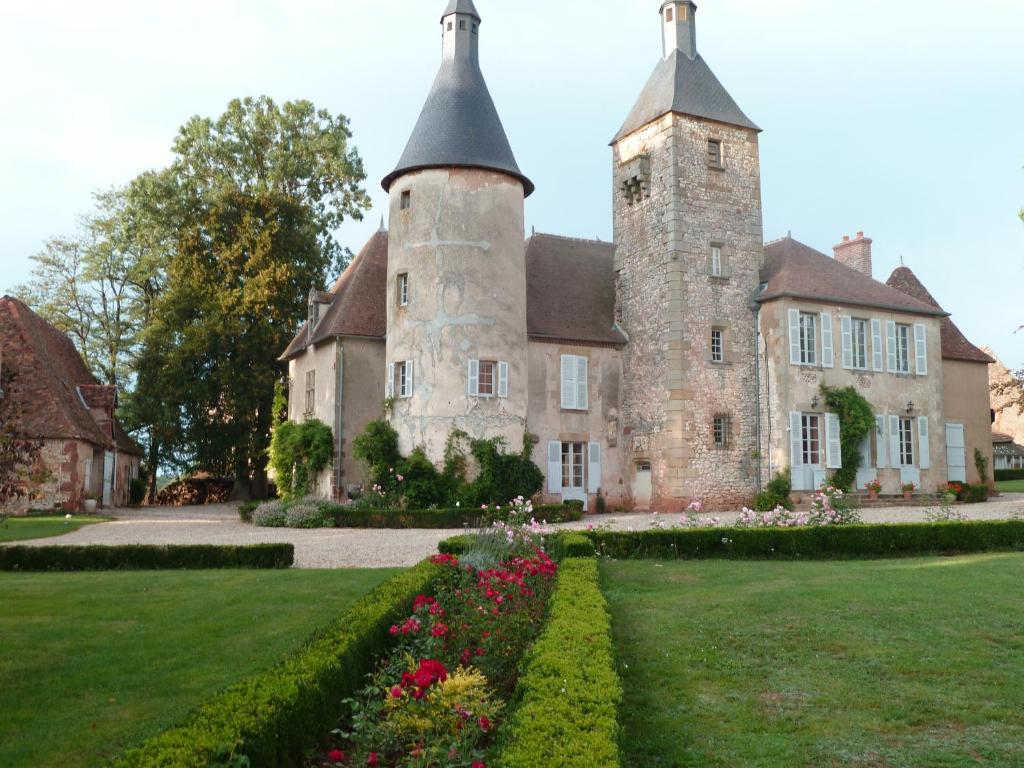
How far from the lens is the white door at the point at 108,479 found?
1072 inches

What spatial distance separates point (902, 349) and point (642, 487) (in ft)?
28.1

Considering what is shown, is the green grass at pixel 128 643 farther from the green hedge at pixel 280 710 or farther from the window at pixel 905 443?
the window at pixel 905 443

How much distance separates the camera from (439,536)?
1695 centimetres

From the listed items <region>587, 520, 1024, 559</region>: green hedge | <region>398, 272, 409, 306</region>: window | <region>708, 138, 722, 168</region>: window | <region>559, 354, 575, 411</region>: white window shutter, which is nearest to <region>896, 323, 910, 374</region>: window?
<region>708, 138, 722, 168</region>: window

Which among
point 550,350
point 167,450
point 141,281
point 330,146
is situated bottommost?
point 167,450

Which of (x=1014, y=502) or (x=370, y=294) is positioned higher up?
(x=370, y=294)

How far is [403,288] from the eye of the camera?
22609 millimetres

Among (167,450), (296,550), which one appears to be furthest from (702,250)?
(167,450)

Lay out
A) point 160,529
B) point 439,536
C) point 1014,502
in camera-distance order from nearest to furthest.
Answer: point 439,536 → point 160,529 → point 1014,502

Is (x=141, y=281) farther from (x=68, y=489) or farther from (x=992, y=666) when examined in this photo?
(x=992, y=666)

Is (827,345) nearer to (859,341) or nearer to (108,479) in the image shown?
(859,341)

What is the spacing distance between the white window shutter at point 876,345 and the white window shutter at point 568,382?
8.35m

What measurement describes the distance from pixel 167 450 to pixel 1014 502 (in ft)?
86.7

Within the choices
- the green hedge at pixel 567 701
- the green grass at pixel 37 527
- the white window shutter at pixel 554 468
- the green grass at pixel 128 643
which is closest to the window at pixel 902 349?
the white window shutter at pixel 554 468
